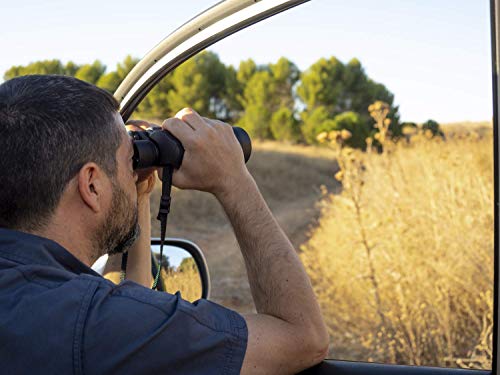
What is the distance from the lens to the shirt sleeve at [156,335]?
992mm

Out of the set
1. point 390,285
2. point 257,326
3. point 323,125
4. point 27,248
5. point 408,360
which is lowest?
point 408,360

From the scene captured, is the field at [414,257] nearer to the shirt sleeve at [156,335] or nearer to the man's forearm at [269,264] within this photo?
the man's forearm at [269,264]

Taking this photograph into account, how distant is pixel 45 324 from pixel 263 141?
73.1ft

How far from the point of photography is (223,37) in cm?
146

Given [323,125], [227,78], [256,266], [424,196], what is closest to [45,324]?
[256,266]

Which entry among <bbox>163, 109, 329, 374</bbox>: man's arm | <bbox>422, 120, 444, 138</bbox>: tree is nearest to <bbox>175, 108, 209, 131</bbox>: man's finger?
<bbox>163, 109, 329, 374</bbox>: man's arm

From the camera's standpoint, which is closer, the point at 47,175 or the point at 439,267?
the point at 47,175

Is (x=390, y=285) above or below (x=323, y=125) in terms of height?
below

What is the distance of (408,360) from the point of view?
4449mm

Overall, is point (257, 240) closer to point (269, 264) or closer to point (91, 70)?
point (269, 264)

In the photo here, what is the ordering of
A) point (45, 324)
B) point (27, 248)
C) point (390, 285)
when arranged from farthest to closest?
point (390, 285) < point (27, 248) < point (45, 324)

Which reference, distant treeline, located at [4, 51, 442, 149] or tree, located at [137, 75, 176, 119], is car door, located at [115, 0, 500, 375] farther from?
distant treeline, located at [4, 51, 442, 149]

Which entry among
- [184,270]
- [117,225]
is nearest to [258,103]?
[184,270]

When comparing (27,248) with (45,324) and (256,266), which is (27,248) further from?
(256,266)
